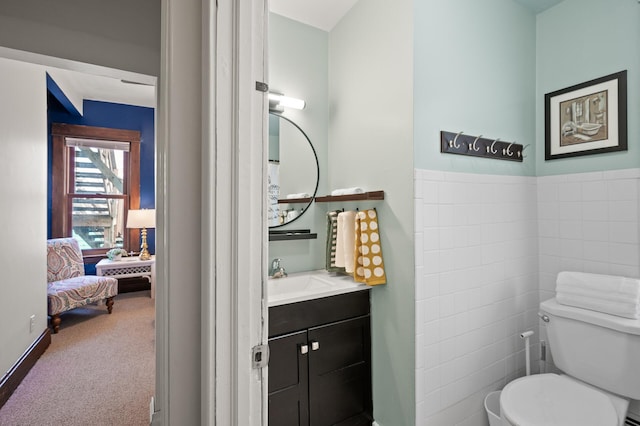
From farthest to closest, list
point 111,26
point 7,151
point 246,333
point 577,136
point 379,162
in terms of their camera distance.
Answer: point 7,151, point 577,136, point 379,162, point 111,26, point 246,333

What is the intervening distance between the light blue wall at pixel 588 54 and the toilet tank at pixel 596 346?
0.88 m

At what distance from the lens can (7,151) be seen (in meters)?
2.06

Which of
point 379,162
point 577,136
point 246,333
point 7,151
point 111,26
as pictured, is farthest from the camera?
point 7,151

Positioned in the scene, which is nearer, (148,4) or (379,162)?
(148,4)

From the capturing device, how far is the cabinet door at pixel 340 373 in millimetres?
1589

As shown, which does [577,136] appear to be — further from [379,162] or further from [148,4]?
[148,4]

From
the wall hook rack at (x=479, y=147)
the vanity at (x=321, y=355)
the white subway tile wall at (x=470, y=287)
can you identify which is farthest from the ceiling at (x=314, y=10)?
the vanity at (x=321, y=355)

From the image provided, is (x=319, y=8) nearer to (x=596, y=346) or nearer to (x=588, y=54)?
(x=588, y=54)

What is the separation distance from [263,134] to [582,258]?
2.10m

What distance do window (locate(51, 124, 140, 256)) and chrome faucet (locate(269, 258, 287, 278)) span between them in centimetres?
337

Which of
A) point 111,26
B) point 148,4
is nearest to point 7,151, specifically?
point 111,26

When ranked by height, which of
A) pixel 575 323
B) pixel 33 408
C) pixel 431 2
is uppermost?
pixel 431 2

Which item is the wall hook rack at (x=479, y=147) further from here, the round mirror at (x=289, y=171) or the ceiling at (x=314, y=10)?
the ceiling at (x=314, y=10)

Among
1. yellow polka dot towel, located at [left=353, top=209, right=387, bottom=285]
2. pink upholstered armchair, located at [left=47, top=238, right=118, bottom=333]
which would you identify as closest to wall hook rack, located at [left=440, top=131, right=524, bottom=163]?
yellow polka dot towel, located at [left=353, top=209, right=387, bottom=285]
